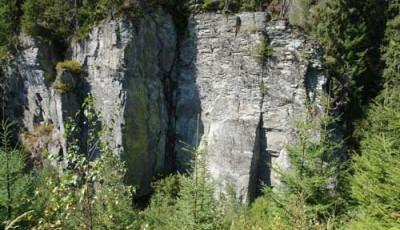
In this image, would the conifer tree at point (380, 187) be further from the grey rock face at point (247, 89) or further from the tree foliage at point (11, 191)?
the tree foliage at point (11, 191)

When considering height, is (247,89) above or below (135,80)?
below

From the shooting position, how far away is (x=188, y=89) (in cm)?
1733

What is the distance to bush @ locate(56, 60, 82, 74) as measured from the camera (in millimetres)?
16375

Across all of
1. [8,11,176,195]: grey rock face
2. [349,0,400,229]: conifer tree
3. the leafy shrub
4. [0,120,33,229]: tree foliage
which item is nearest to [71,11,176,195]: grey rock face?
[8,11,176,195]: grey rock face

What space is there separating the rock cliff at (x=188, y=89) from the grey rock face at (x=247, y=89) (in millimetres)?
41

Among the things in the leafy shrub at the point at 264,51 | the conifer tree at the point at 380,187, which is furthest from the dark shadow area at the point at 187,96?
the conifer tree at the point at 380,187

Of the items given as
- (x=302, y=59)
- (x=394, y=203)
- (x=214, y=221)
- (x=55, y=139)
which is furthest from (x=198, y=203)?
(x=55, y=139)

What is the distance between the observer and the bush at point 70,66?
16375 mm

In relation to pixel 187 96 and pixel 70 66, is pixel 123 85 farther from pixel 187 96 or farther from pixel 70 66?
pixel 187 96

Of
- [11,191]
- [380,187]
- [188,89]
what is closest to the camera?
[380,187]

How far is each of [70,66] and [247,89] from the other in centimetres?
753

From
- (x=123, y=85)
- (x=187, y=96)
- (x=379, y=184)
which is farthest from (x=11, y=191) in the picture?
(x=187, y=96)

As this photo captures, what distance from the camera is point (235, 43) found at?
16.3 m

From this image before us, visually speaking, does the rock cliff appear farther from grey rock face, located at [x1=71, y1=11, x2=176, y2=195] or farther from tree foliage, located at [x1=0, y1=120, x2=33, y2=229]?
tree foliage, located at [x1=0, y1=120, x2=33, y2=229]
